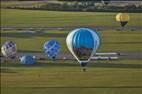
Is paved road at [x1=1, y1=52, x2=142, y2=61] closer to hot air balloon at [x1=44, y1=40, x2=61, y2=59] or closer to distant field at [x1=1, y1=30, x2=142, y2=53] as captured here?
hot air balloon at [x1=44, y1=40, x2=61, y2=59]

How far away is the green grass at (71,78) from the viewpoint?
91.9ft

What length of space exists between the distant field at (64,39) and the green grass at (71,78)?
320 inches

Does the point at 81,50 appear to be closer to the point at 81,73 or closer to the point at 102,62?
the point at 81,73

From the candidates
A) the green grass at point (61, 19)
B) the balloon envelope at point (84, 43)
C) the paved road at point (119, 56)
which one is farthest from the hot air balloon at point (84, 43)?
the green grass at point (61, 19)

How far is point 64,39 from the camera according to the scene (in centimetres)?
5434

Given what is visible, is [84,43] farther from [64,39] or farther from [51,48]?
[64,39]

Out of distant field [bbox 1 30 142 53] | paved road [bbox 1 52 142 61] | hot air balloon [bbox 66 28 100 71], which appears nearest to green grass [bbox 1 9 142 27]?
distant field [bbox 1 30 142 53]

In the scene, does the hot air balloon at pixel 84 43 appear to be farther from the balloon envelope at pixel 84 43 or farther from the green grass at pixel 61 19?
the green grass at pixel 61 19

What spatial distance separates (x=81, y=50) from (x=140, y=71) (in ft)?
12.9

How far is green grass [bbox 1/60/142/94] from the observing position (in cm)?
2802

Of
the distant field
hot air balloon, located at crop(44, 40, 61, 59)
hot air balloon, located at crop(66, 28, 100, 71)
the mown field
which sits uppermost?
hot air balloon, located at crop(66, 28, 100, 71)

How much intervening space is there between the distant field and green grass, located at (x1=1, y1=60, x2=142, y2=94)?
8.14m

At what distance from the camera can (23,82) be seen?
30.3 meters

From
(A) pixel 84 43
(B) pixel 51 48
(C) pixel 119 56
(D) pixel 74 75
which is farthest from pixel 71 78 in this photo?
(C) pixel 119 56
